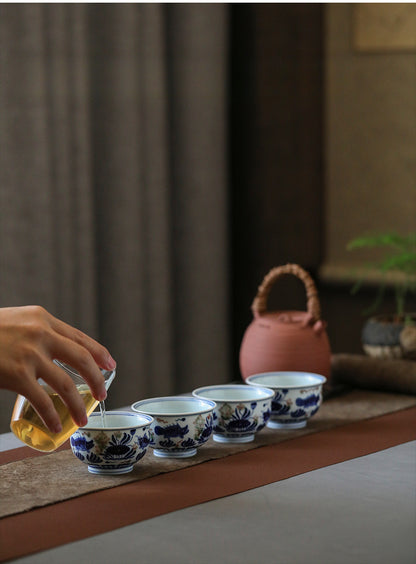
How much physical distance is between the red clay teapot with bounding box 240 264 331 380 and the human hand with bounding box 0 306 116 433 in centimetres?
68

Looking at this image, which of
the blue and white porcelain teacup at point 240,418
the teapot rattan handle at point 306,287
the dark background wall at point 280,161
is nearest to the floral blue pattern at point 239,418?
the blue and white porcelain teacup at point 240,418

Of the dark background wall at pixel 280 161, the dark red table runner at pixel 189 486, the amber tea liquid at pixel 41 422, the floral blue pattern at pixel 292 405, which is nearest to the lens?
the dark red table runner at pixel 189 486

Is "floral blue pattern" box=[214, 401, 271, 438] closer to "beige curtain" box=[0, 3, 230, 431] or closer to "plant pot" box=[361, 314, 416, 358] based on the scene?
"plant pot" box=[361, 314, 416, 358]

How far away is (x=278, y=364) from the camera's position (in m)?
1.82

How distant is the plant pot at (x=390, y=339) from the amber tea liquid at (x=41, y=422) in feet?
2.90

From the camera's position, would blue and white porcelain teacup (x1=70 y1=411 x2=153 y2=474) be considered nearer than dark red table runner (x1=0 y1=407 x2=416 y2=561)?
No

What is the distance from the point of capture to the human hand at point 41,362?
1.07 meters

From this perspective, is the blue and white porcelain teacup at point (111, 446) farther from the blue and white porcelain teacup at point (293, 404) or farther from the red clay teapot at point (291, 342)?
the red clay teapot at point (291, 342)

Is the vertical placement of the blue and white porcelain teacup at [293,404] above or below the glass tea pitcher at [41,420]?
below

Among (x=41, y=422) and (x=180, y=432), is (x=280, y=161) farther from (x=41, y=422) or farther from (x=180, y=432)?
(x=41, y=422)

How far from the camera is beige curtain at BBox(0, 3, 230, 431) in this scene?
8.77 feet

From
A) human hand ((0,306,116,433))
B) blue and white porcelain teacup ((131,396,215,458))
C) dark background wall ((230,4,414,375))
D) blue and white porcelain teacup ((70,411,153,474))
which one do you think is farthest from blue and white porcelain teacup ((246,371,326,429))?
dark background wall ((230,4,414,375))

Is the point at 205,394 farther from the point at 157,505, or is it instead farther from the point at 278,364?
the point at 157,505

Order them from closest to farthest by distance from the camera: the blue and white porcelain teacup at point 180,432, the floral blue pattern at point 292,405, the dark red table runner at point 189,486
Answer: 1. the dark red table runner at point 189,486
2. the blue and white porcelain teacup at point 180,432
3. the floral blue pattern at point 292,405
